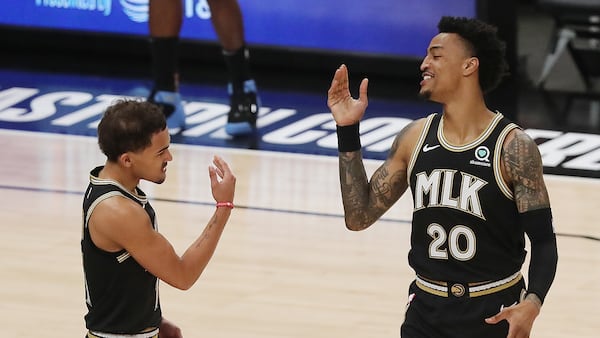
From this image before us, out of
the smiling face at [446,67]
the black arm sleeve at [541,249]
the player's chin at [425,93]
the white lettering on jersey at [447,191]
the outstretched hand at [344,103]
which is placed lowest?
the black arm sleeve at [541,249]

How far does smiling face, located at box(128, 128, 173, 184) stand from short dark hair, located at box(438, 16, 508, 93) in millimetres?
903

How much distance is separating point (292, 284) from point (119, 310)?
7.57 feet

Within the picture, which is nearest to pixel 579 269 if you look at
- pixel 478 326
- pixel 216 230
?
pixel 478 326

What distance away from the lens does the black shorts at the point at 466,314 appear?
3.78m

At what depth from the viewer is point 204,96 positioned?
9.70 meters

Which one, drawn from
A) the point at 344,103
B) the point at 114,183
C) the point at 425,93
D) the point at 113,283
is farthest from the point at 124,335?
the point at 425,93

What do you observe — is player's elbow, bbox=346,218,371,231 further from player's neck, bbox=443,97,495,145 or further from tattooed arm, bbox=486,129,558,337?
tattooed arm, bbox=486,129,558,337

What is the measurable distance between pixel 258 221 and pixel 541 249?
3.29m

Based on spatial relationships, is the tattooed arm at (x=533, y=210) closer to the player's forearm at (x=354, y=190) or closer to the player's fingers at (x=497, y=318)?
the player's fingers at (x=497, y=318)

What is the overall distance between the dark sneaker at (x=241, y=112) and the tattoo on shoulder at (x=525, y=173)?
16.1ft

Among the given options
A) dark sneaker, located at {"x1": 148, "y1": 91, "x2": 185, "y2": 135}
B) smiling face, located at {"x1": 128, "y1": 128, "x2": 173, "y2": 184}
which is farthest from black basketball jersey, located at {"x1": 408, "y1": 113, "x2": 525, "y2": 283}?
dark sneaker, located at {"x1": 148, "y1": 91, "x2": 185, "y2": 135}

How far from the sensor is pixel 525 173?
3717 mm

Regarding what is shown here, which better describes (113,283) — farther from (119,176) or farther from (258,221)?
(258,221)

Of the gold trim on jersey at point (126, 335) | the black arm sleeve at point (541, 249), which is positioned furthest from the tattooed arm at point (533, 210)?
the gold trim on jersey at point (126, 335)
